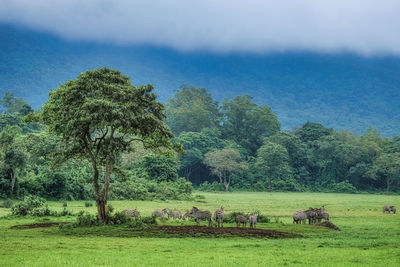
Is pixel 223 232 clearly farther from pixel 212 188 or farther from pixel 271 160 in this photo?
pixel 271 160

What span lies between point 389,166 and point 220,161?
117 ft

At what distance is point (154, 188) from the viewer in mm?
58594

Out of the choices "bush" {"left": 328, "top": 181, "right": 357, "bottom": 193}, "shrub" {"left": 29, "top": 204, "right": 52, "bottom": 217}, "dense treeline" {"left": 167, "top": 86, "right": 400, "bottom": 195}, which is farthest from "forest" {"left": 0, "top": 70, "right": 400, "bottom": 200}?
"shrub" {"left": 29, "top": 204, "right": 52, "bottom": 217}

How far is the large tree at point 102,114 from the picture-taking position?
26300mm

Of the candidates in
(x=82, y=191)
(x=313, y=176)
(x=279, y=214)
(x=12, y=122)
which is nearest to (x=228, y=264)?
(x=279, y=214)

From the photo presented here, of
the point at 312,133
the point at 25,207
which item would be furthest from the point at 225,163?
the point at 25,207

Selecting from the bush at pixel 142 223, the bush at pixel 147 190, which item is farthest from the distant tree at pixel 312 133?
the bush at pixel 142 223

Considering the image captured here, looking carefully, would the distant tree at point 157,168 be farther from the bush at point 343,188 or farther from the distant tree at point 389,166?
the distant tree at point 389,166

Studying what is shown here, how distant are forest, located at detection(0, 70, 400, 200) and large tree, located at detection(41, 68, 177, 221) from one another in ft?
7.66

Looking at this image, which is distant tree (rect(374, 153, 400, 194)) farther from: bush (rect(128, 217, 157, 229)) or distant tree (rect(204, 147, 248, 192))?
bush (rect(128, 217, 157, 229))

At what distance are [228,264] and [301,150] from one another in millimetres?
97917

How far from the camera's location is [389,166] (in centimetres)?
9306

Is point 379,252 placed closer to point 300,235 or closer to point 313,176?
point 300,235

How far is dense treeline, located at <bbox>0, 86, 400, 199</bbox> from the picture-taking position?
52.3m
